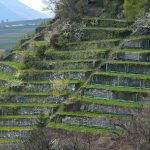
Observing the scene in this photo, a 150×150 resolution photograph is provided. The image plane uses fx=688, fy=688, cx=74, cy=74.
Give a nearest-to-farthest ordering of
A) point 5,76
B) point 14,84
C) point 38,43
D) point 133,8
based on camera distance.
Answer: point 14,84 < point 133,8 < point 5,76 < point 38,43

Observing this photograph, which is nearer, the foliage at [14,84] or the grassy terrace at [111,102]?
the grassy terrace at [111,102]

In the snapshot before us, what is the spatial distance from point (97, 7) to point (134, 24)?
8755 mm

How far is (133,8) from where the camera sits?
208ft

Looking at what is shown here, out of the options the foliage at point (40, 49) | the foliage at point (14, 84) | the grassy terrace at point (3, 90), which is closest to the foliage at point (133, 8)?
the foliage at point (40, 49)

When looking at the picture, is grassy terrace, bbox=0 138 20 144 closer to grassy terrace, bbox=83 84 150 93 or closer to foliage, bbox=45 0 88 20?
grassy terrace, bbox=83 84 150 93

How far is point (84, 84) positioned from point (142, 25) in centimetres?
868

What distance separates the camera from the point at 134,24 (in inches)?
2429

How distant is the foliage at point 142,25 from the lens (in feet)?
198

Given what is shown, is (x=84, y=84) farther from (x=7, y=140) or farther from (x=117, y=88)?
(x=7, y=140)

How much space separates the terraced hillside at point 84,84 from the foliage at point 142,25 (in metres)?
1.01

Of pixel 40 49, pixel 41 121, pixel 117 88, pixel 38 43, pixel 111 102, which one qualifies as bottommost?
pixel 41 121

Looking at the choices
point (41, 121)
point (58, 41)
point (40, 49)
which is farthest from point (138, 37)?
point (41, 121)

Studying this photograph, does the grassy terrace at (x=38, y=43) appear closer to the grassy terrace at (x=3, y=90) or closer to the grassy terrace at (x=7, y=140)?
the grassy terrace at (x=3, y=90)

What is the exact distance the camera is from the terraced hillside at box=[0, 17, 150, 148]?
5241cm
